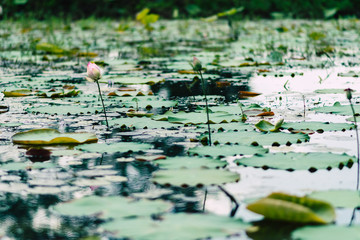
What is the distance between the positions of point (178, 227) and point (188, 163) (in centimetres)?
53

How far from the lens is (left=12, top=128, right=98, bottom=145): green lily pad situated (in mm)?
1976

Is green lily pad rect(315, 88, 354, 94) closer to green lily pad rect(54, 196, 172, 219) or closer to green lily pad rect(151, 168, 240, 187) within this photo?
green lily pad rect(151, 168, 240, 187)

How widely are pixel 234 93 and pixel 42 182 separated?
1821mm

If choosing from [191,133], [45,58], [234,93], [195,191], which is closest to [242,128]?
[191,133]

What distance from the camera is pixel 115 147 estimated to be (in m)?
1.87

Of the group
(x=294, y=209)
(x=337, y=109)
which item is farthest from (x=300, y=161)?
(x=337, y=109)

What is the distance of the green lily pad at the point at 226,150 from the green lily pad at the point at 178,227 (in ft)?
1.81

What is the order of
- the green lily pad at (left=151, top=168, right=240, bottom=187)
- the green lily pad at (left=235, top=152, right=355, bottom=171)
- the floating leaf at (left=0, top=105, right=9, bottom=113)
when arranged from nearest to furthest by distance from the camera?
the green lily pad at (left=151, top=168, right=240, bottom=187), the green lily pad at (left=235, top=152, right=355, bottom=171), the floating leaf at (left=0, top=105, right=9, bottom=113)

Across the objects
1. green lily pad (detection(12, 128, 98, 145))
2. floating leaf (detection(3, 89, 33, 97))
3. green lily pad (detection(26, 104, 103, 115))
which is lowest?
green lily pad (detection(12, 128, 98, 145))

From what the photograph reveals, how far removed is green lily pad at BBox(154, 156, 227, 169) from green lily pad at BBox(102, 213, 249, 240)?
0.40 meters

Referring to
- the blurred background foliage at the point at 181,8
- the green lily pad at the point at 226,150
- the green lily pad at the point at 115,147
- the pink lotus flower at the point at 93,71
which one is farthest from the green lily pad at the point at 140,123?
the blurred background foliage at the point at 181,8

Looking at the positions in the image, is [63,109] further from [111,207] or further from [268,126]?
[111,207]

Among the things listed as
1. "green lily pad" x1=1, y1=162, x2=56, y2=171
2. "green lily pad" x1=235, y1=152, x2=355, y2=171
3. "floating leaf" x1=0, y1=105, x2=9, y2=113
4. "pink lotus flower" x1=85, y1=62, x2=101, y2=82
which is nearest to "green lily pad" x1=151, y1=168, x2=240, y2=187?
"green lily pad" x1=235, y1=152, x2=355, y2=171

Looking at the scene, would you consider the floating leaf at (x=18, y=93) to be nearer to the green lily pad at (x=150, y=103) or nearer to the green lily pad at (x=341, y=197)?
the green lily pad at (x=150, y=103)
